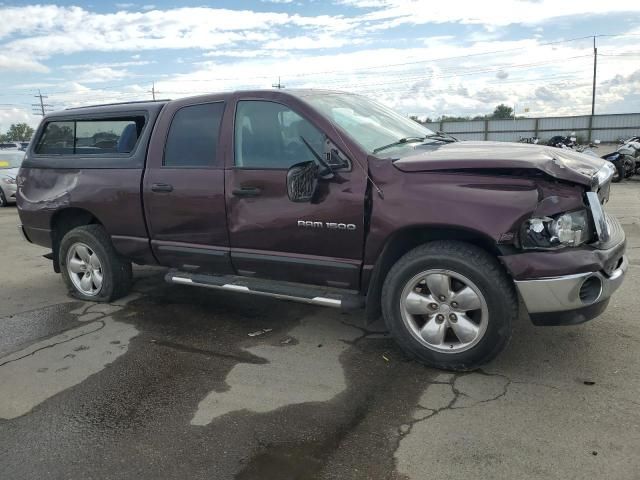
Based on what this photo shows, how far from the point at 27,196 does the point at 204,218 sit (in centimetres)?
248

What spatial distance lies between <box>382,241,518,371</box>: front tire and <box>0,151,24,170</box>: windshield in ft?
45.8

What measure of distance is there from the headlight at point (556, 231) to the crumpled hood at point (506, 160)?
222 millimetres

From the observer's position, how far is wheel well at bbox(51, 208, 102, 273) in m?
5.43

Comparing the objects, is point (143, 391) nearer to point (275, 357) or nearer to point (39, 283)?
point (275, 357)

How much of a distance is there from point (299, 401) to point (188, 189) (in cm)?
201

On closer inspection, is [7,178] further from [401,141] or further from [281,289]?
[401,141]

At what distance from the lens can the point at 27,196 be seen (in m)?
5.69

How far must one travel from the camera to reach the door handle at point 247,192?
13.5 feet

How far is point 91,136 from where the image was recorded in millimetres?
5293

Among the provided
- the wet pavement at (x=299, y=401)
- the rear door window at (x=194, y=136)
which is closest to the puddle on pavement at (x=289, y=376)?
the wet pavement at (x=299, y=401)

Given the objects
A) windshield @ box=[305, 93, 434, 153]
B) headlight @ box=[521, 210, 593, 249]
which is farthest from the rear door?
headlight @ box=[521, 210, 593, 249]

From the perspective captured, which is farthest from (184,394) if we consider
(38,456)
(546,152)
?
(546,152)

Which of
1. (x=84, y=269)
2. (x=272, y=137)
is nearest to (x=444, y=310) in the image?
(x=272, y=137)

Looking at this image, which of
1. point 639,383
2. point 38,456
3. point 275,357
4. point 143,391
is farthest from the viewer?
point 275,357
